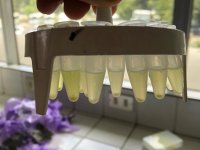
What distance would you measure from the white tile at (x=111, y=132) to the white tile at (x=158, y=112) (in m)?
0.09

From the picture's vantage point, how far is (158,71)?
1.06 feet

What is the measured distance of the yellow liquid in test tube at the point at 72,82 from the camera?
325 mm

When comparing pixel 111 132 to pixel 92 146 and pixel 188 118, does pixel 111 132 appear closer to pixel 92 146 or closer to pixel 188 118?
pixel 92 146

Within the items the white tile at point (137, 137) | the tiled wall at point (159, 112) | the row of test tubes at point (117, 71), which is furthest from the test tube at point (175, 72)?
the white tile at point (137, 137)

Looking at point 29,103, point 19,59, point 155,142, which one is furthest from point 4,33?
point 155,142

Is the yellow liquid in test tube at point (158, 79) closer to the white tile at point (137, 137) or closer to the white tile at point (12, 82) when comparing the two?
the white tile at point (137, 137)

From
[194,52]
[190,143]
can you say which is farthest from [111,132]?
[194,52]

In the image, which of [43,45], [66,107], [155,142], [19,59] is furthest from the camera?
[19,59]

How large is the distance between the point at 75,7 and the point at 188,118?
91 cm

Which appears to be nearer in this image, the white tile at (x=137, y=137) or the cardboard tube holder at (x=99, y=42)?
the cardboard tube holder at (x=99, y=42)

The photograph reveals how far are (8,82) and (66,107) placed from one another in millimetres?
440

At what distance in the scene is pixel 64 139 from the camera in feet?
3.54

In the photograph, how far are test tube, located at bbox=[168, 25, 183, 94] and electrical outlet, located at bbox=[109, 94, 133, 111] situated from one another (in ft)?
2.67

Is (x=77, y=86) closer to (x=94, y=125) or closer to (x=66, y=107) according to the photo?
(x=94, y=125)
